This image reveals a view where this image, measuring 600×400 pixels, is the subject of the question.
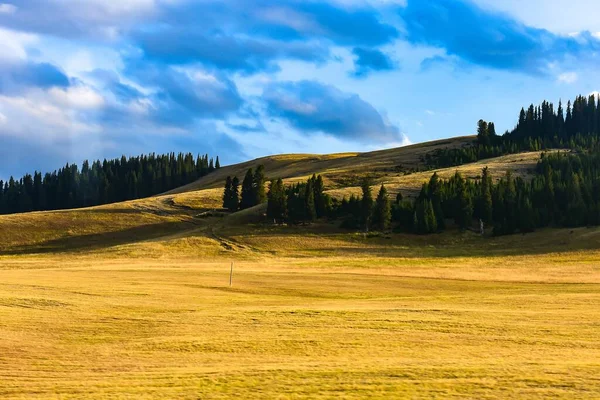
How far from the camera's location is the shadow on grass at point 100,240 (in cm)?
9238

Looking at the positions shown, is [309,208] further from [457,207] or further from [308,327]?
[308,327]

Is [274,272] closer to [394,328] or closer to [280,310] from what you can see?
[280,310]

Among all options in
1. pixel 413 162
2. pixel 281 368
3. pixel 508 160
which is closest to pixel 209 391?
pixel 281 368

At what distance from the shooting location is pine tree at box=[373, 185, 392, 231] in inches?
3698

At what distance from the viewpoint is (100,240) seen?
98.1 m

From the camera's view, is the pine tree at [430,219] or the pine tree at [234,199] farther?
the pine tree at [234,199]

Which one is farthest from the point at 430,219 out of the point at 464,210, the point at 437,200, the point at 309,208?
the point at 309,208

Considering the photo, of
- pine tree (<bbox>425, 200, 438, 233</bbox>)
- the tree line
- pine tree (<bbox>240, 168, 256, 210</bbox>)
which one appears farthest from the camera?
pine tree (<bbox>240, 168, 256, 210</bbox>)

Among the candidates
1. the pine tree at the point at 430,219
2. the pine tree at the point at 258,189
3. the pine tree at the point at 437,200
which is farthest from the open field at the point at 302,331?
the pine tree at the point at 258,189

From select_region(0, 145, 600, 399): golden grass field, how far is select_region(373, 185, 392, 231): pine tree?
64.5ft

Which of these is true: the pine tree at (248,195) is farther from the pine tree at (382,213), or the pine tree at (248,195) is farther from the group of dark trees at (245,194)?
the pine tree at (382,213)

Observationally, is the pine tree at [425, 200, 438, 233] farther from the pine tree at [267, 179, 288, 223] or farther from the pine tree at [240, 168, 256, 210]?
the pine tree at [240, 168, 256, 210]

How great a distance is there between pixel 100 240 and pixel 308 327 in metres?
74.5

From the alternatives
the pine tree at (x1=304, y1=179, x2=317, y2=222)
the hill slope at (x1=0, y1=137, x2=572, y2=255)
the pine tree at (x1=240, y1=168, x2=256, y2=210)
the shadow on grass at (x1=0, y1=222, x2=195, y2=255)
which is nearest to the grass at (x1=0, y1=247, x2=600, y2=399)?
the hill slope at (x1=0, y1=137, x2=572, y2=255)
